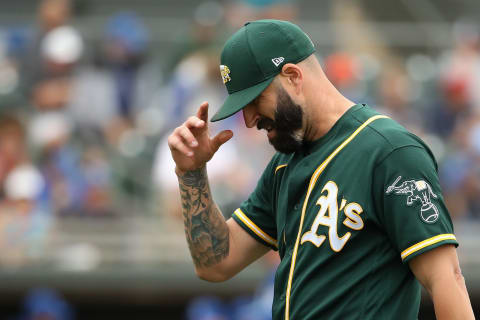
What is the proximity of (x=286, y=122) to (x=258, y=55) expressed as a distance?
251 mm

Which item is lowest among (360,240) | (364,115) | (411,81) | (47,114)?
(360,240)

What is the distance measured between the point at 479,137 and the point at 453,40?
6.49 feet

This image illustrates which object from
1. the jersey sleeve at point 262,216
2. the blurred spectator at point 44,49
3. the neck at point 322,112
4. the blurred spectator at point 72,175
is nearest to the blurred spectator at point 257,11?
the blurred spectator at point 44,49

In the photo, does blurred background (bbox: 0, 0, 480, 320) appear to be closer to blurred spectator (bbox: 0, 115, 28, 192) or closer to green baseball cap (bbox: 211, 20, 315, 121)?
blurred spectator (bbox: 0, 115, 28, 192)

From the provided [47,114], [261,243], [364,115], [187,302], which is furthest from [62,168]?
[364,115]

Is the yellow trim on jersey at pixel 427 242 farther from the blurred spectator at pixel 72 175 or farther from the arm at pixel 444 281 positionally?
the blurred spectator at pixel 72 175

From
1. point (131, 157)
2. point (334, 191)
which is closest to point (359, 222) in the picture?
point (334, 191)

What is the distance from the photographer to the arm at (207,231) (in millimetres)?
3238

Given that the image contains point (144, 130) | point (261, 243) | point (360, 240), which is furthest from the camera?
point (144, 130)

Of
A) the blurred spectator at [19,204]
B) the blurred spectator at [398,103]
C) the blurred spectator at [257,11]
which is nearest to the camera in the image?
the blurred spectator at [257,11]

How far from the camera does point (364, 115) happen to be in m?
2.95

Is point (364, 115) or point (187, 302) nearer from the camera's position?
point (364, 115)

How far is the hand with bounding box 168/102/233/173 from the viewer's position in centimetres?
309

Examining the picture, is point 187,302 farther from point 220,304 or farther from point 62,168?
point 62,168
